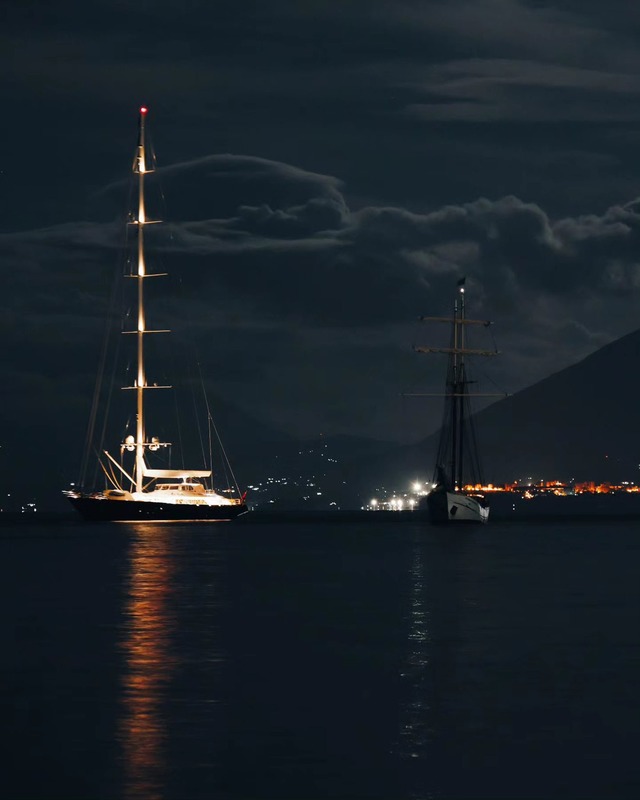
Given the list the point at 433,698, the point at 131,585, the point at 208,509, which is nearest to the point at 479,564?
the point at 131,585

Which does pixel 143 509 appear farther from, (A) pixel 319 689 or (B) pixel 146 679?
(A) pixel 319 689

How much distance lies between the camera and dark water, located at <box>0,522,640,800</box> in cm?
2850

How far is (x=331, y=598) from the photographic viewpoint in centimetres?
7075

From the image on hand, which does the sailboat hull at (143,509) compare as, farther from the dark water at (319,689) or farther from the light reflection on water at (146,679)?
the dark water at (319,689)

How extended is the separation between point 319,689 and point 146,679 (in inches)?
176

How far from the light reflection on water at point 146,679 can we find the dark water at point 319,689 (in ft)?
0.29

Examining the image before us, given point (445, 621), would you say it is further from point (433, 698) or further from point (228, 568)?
point (228, 568)

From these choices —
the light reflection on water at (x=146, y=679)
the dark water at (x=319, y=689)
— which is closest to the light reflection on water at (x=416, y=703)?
the dark water at (x=319, y=689)

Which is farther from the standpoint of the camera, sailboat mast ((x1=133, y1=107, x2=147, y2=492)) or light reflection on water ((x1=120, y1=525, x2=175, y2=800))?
sailboat mast ((x1=133, y1=107, x2=147, y2=492))

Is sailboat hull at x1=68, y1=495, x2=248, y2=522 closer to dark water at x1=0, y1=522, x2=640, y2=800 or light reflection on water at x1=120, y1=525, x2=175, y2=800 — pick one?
light reflection on water at x1=120, y1=525, x2=175, y2=800

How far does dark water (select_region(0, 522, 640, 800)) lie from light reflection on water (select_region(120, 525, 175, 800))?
0.09 metres

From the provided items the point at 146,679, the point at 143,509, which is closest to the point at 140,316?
the point at 143,509

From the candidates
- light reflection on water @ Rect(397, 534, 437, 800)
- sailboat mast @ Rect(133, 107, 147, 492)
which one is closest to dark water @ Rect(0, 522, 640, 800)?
light reflection on water @ Rect(397, 534, 437, 800)

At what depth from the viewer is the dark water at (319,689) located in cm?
2850
